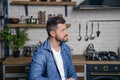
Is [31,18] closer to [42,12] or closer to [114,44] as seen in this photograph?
[42,12]

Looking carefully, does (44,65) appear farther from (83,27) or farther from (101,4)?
(83,27)

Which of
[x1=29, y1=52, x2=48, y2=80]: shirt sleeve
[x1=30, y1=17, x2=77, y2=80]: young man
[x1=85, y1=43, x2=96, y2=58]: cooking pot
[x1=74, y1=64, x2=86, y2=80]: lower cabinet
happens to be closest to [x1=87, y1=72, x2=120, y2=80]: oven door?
[x1=74, y1=64, x2=86, y2=80]: lower cabinet

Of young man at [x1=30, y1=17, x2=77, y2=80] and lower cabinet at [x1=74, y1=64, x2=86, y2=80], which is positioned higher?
young man at [x1=30, y1=17, x2=77, y2=80]

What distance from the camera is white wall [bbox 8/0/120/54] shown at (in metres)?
3.93

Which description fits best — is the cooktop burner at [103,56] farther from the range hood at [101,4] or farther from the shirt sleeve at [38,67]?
the shirt sleeve at [38,67]

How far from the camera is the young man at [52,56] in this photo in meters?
2.18

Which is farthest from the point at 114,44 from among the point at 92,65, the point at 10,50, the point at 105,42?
the point at 10,50

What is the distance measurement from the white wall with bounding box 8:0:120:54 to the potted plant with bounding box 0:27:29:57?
27 cm

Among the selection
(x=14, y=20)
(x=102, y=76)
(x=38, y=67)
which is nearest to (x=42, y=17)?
(x=14, y=20)

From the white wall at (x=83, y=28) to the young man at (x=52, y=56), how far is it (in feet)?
5.15

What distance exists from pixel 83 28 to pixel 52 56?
5.82 feet

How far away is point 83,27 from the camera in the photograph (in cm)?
396

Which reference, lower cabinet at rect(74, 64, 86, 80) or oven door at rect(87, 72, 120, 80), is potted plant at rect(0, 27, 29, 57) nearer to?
lower cabinet at rect(74, 64, 86, 80)

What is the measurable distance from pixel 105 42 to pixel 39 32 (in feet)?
3.62
